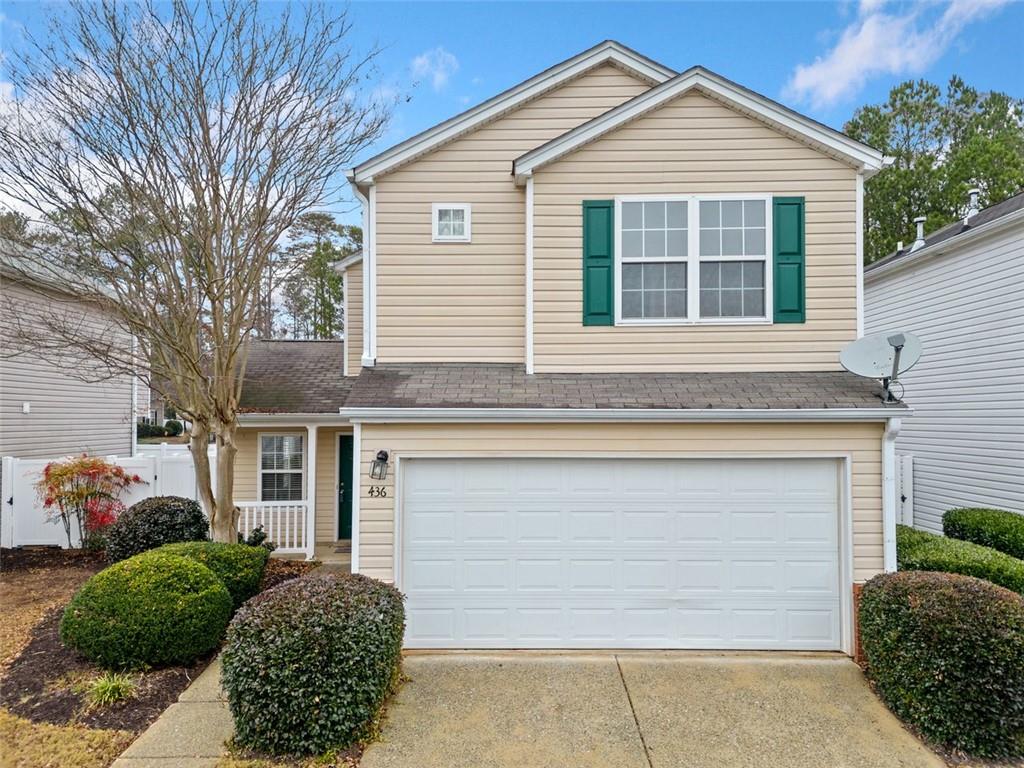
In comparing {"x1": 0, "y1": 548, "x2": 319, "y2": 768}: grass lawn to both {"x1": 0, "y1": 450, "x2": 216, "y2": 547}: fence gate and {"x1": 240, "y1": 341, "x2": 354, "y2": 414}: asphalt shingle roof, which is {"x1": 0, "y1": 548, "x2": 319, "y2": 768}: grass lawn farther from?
{"x1": 240, "y1": 341, "x2": 354, "y2": 414}: asphalt shingle roof

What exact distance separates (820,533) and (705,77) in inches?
218

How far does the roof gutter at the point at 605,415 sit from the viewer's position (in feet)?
18.3

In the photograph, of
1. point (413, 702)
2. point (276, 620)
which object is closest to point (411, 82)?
point (276, 620)

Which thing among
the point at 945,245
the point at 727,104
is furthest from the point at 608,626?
the point at 945,245

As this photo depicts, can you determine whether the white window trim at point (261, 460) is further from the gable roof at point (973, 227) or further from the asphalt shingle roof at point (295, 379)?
the gable roof at point (973, 227)

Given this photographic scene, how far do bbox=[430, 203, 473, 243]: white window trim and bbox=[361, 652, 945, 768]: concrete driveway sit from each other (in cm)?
501

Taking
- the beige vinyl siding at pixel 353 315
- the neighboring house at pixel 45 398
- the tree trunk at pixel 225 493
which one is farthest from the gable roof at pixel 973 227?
the neighboring house at pixel 45 398

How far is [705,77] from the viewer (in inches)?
254

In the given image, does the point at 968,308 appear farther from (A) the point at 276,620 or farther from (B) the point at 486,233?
(A) the point at 276,620

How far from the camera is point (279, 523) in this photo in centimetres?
904

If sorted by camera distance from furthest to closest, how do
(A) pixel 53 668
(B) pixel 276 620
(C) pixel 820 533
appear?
(C) pixel 820 533, (A) pixel 53 668, (B) pixel 276 620

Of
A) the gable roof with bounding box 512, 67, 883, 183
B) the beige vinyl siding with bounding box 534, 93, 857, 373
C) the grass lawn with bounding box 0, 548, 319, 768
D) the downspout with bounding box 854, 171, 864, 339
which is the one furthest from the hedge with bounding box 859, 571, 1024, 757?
the gable roof with bounding box 512, 67, 883, 183

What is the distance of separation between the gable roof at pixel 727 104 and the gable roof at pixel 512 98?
114 centimetres

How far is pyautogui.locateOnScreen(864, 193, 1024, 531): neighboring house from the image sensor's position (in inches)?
344
